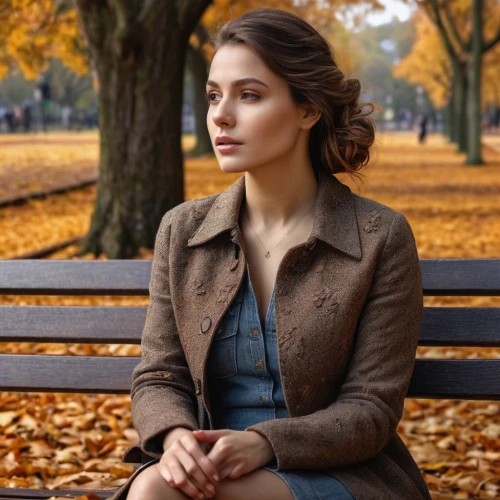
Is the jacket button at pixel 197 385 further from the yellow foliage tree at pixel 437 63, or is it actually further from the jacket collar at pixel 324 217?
the yellow foliage tree at pixel 437 63

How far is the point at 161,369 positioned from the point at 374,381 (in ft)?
2.02

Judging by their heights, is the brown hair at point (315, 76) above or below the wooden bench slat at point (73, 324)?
above

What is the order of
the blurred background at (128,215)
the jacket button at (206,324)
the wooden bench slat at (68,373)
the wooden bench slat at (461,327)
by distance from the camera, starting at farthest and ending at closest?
the blurred background at (128,215) < the wooden bench slat at (68,373) < the wooden bench slat at (461,327) < the jacket button at (206,324)

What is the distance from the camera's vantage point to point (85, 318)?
3441 millimetres

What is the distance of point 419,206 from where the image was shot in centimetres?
1602

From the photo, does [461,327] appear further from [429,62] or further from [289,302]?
[429,62]

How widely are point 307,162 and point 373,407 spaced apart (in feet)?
2.40

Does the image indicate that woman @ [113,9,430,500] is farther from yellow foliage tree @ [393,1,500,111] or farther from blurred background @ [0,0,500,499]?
yellow foliage tree @ [393,1,500,111]

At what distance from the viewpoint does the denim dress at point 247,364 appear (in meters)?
2.73

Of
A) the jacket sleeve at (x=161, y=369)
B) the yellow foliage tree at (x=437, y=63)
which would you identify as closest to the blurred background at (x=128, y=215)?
the jacket sleeve at (x=161, y=369)

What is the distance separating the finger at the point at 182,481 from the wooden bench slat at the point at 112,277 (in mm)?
1093

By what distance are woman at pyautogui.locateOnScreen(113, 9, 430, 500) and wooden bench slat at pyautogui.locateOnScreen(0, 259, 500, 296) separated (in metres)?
0.49

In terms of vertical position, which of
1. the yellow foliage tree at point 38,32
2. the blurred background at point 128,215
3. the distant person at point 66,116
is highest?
the yellow foliage tree at point 38,32

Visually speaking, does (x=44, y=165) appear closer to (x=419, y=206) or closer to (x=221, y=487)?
(x=419, y=206)
